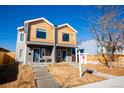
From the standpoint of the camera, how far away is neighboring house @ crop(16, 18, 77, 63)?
15203 mm

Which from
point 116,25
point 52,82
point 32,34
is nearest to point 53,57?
point 32,34

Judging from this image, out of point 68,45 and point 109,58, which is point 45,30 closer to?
point 68,45

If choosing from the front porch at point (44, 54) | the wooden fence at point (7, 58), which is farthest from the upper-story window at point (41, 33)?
the wooden fence at point (7, 58)

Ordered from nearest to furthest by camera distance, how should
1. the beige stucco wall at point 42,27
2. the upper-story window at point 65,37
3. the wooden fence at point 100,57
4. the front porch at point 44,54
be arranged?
the beige stucco wall at point 42,27 → the front porch at point 44,54 → the upper-story window at point 65,37 → the wooden fence at point 100,57

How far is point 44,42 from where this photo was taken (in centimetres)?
1580

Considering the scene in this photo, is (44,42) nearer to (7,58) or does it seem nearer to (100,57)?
(7,58)

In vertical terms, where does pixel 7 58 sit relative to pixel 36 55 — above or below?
below

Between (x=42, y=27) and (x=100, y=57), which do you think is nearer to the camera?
(x=42, y=27)

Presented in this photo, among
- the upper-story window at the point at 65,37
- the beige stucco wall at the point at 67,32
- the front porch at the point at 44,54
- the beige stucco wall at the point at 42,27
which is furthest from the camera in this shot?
the upper-story window at the point at 65,37

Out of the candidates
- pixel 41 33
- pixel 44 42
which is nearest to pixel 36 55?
pixel 44 42

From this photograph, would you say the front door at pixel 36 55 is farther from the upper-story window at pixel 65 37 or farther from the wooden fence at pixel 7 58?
the upper-story window at pixel 65 37

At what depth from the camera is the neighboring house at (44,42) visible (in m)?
15.2

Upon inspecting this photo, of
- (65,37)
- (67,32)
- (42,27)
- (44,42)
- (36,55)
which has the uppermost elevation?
(42,27)

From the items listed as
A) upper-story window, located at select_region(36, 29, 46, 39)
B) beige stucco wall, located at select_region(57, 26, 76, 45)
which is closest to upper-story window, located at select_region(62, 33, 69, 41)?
beige stucco wall, located at select_region(57, 26, 76, 45)
